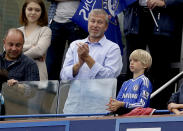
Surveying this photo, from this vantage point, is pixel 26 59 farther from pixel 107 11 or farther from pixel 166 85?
pixel 166 85

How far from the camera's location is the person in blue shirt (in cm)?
525

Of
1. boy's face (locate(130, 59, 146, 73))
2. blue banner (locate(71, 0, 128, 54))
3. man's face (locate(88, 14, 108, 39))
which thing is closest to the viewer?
boy's face (locate(130, 59, 146, 73))

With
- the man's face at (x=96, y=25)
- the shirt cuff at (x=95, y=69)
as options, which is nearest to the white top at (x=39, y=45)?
the man's face at (x=96, y=25)

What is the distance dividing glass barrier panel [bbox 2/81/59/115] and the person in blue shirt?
47 cm

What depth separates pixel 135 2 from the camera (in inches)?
250

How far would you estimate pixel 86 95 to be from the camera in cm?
485

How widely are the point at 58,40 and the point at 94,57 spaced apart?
1104 millimetres

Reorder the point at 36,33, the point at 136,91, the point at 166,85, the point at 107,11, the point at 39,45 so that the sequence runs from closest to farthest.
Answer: the point at 136,91
the point at 39,45
the point at 36,33
the point at 166,85
the point at 107,11

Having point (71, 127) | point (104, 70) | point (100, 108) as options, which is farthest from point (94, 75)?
point (71, 127)

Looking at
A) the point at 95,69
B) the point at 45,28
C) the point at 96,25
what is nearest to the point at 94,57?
the point at 95,69

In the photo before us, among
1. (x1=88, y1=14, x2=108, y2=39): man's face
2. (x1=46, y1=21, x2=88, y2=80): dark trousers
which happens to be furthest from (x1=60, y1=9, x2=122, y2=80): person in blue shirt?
(x1=46, y1=21, x2=88, y2=80): dark trousers

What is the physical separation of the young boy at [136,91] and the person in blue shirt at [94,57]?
18.2 inches

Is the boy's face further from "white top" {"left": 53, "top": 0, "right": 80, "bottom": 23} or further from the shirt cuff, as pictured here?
"white top" {"left": 53, "top": 0, "right": 80, "bottom": 23}

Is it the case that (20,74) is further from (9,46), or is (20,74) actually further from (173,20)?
(173,20)
